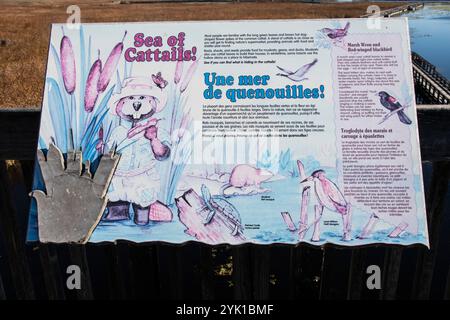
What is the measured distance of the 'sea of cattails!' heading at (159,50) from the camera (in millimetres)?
2648

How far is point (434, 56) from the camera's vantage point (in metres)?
33.8

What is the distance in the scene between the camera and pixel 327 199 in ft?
8.16

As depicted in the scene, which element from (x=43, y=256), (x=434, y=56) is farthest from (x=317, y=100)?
(x=434, y=56)

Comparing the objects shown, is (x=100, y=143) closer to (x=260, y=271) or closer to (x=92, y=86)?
(x=92, y=86)

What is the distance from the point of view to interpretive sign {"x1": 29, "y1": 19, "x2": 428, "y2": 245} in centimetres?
248

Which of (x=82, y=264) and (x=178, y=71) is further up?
(x=178, y=71)

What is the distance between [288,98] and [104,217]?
1.25m

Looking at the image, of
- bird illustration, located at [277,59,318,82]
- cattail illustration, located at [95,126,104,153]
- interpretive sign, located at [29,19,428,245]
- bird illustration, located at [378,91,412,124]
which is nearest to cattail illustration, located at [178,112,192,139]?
interpretive sign, located at [29,19,428,245]

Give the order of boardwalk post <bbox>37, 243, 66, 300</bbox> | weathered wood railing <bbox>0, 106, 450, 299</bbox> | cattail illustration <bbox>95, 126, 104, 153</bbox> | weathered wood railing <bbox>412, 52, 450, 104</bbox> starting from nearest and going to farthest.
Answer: cattail illustration <bbox>95, 126, 104, 153</bbox>, weathered wood railing <bbox>0, 106, 450, 299</bbox>, boardwalk post <bbox>37, 243, 66, 300</bbox>, weathered wood railing <bbox>412, 52, 450, 104</bbox>

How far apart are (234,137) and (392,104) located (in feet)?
3.06

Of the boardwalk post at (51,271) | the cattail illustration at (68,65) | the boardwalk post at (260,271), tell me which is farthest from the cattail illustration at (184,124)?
the boardwalk post at (51,271)

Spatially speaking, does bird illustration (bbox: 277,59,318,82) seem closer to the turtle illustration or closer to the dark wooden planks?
the turtle illustration

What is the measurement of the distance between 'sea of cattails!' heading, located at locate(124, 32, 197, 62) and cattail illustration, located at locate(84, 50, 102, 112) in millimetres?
182

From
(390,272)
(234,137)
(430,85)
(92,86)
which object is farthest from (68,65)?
(430,85)
